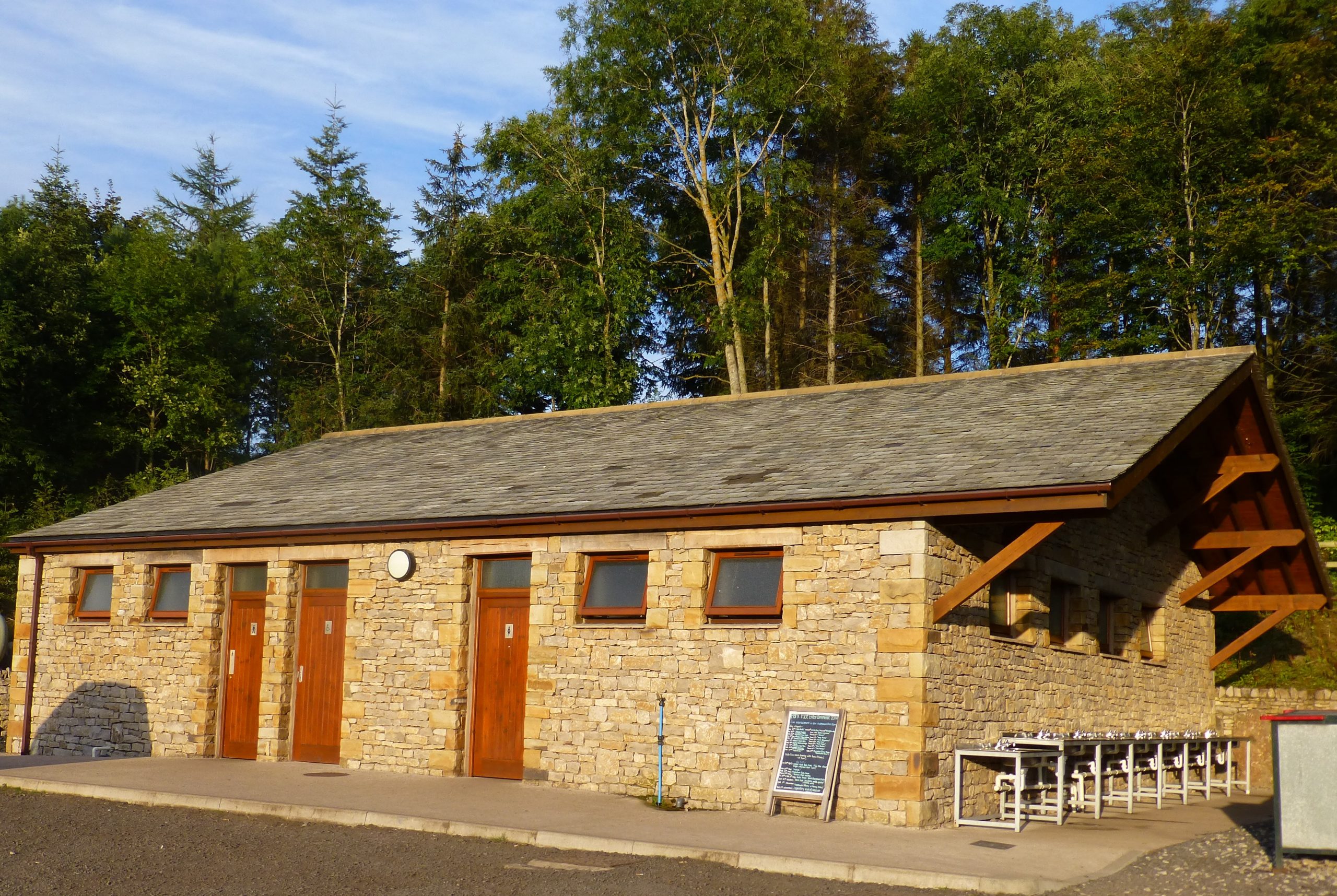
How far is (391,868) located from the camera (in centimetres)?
848

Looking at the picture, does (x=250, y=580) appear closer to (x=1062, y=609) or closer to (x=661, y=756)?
(x=661, y=756)

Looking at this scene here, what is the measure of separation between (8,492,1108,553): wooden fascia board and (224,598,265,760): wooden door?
0.92m

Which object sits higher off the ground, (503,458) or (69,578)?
(503,458)

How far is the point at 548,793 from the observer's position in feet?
41.2

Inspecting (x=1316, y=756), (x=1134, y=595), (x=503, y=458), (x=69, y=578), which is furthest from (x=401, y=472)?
(x=1316, y=756)

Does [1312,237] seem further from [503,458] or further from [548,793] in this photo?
[548,793]

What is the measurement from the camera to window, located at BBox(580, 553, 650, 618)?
1301 centimetres

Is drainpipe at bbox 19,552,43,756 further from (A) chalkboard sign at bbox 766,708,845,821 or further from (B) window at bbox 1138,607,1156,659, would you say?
(B) window at bbox 1138,607,1156,659

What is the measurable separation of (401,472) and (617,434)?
3.09m

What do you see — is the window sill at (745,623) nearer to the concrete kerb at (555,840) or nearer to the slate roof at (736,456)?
the slate roof at (736,456)

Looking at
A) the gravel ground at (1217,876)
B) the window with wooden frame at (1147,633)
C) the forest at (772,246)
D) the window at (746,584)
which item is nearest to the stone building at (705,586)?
the window at (746,584)

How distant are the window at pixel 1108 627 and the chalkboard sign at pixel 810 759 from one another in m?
5.51

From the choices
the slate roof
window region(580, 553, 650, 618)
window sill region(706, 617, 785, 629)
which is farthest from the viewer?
window region(580, 553, 650, 618)

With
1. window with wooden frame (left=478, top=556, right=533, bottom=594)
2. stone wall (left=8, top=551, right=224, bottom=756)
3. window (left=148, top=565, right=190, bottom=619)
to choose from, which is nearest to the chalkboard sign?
window with wooden frame (left=478, top=556, right=533, bottom=594)
